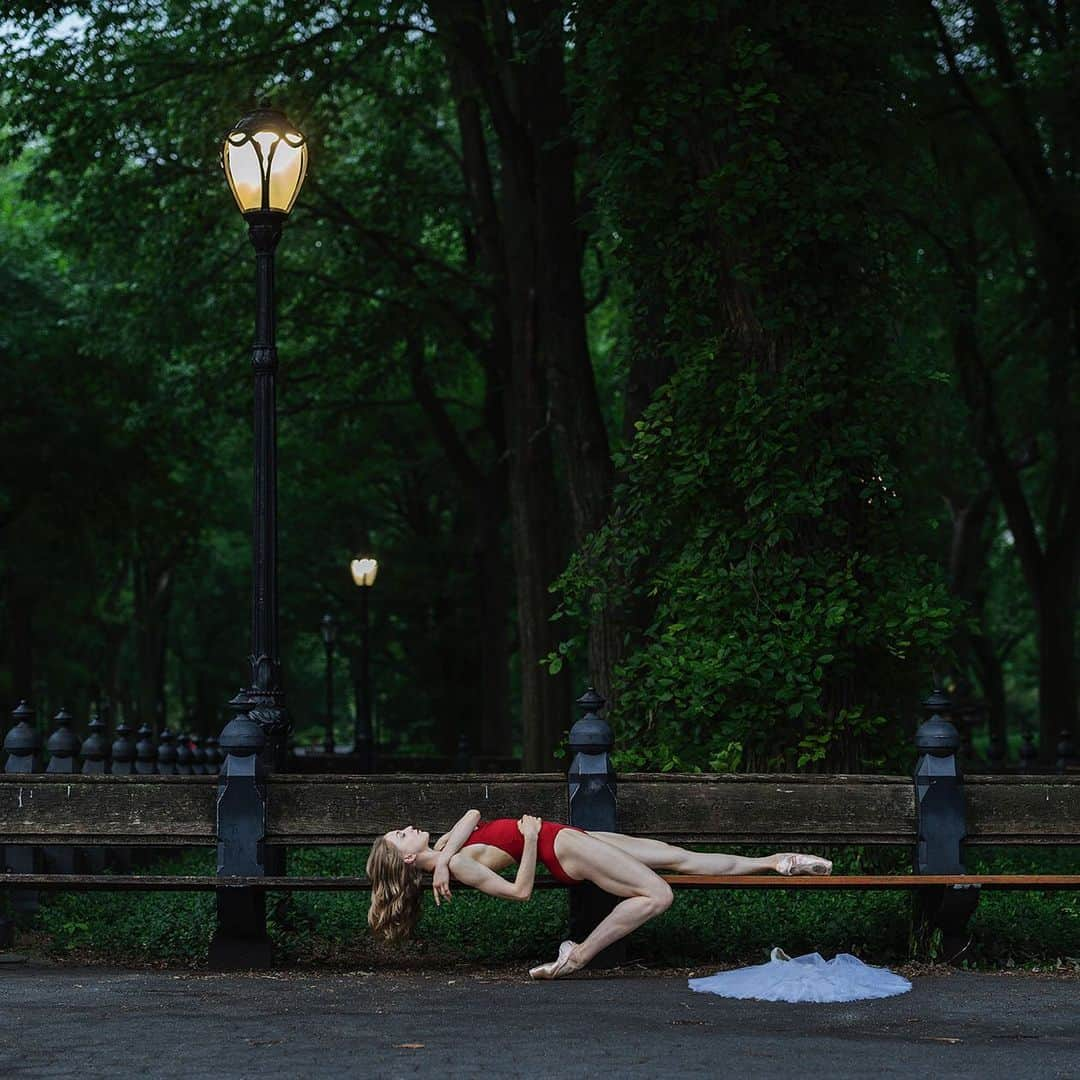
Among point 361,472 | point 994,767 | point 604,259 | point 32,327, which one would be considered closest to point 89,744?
point 994,767

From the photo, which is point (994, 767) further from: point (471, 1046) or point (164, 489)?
point (164, 489)

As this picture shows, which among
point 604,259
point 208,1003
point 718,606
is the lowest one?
point 208,1003

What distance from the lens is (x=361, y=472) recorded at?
129 feet

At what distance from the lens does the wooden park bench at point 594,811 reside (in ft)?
30.2

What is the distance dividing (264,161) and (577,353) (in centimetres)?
866

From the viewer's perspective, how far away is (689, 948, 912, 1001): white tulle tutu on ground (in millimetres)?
7941

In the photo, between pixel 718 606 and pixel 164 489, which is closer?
pixel 718 606

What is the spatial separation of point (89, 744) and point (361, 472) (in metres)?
25.7

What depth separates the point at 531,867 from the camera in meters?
8.45

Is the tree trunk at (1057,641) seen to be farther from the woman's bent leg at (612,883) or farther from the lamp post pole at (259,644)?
the woman's bent leg at (612,883)

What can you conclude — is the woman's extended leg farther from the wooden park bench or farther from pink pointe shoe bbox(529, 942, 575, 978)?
pink pointe shoe bbox(529, 942, 575, 978)

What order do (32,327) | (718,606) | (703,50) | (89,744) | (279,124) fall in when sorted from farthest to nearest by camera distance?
(32,327) → (89,744) → (703,50) → (718,606) → (279,124)

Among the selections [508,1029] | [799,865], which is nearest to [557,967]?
[799,865]

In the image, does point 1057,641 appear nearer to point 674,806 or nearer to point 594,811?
point 674,806
